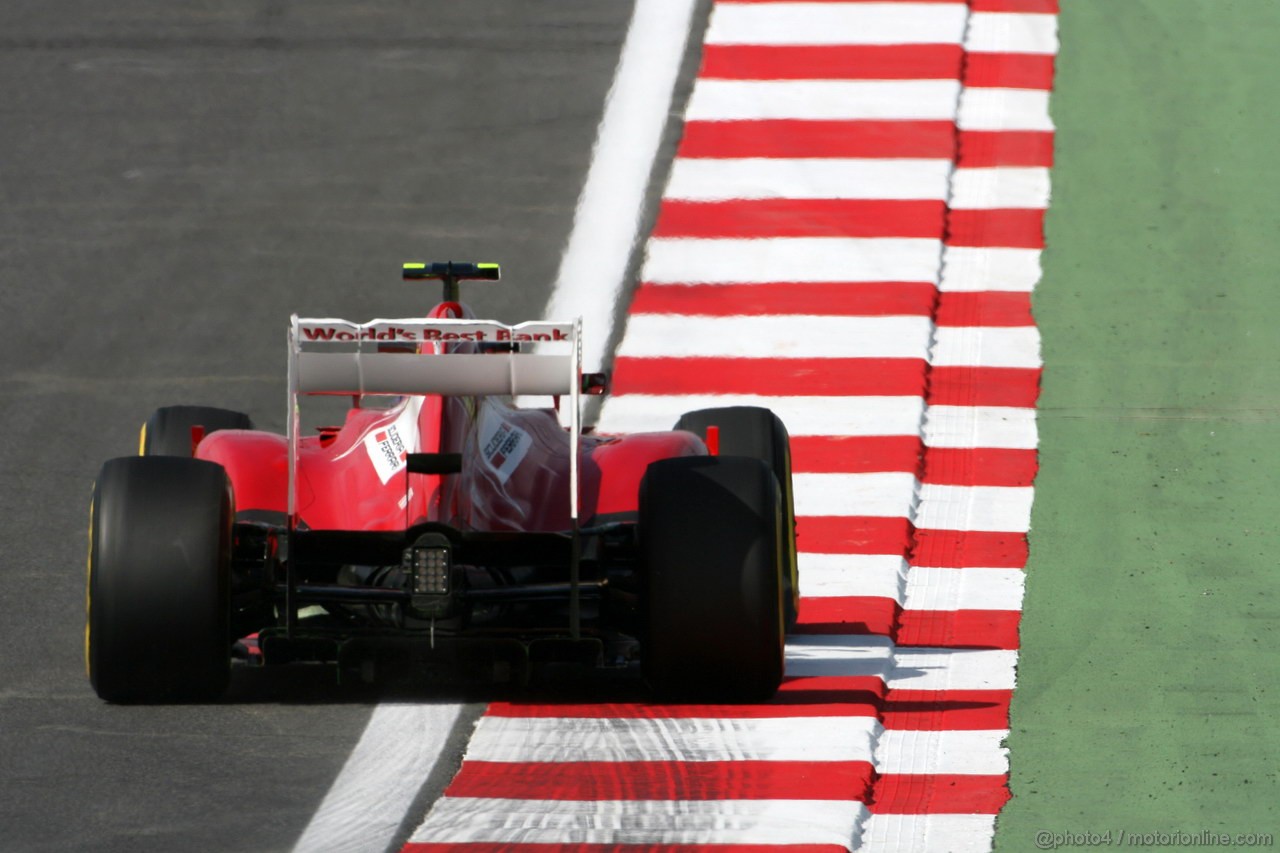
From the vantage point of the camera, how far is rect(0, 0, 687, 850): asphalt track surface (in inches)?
387

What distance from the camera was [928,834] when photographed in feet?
26.7

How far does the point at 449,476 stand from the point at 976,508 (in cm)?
359

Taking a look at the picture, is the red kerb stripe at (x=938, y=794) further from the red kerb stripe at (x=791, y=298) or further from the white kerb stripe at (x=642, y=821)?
the red kerb stripe at (x=791, y=298)

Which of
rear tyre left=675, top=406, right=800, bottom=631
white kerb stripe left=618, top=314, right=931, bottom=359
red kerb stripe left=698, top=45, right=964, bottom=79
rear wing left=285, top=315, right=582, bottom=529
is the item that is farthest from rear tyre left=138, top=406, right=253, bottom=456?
red kerb stripe left=698, top=45, right=964, bottom=79

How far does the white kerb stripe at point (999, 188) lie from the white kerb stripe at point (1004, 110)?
0.59 meters

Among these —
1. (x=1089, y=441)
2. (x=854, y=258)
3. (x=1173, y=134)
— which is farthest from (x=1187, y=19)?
(x=1089, y=441)

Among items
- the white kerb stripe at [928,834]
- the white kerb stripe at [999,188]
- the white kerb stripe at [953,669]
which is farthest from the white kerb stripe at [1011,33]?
the white kerb stripe at [928,834]

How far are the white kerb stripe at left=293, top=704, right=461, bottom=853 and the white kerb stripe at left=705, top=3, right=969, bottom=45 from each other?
919 cm

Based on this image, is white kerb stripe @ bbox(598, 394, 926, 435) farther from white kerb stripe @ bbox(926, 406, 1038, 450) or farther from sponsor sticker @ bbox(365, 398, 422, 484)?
Answer: sponsor sticker @ bbox(365, 398, 422, 484)

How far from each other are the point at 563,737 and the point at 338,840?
130cm

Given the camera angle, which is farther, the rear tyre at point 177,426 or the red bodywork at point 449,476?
the rear tyre at point 177,426

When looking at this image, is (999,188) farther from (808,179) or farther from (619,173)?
(619,173)

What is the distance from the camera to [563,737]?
9.16 metres

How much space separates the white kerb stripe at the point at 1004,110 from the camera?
54.6 ft
